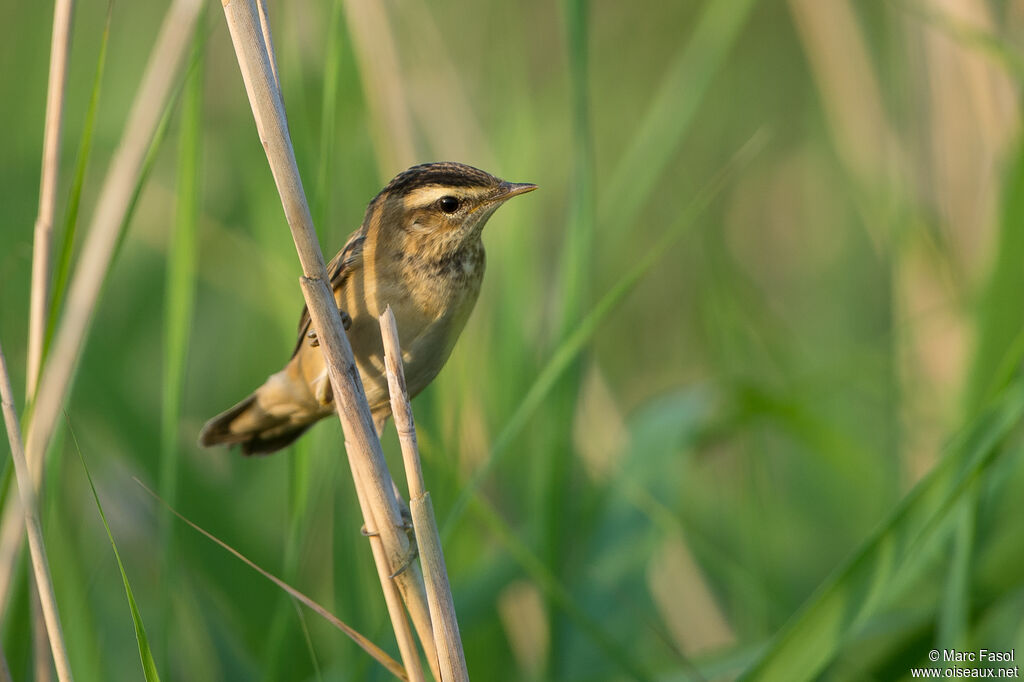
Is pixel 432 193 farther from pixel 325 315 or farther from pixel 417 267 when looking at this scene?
pixel 325 315

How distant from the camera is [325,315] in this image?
6.03 ft

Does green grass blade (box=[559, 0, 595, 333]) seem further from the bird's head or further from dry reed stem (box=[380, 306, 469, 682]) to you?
dry reed stem (box=[380, 306, 469, 682])

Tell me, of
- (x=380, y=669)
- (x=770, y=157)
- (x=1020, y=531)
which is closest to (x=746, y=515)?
(x=1020, y=531)

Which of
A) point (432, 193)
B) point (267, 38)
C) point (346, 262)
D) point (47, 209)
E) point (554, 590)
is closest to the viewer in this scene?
point (267, 38)

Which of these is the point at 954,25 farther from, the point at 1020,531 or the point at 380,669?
the point at 380,669

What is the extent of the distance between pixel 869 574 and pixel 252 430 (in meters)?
1.75

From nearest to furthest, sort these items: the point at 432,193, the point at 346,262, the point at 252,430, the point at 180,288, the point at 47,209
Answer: the point at 47,209 → the point at 180,288 → the point at 432,193 → the point at 346,262 → the point at 252,430

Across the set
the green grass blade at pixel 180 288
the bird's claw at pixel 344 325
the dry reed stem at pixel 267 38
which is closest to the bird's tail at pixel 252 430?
the bird's claw at pixel 344 325

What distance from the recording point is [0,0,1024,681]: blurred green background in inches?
92.7

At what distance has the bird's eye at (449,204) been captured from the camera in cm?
247

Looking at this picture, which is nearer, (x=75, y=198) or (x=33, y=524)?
(x=33, y=524)

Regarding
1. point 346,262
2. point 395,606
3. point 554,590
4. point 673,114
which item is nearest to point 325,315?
point 395,606

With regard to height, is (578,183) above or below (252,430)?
above

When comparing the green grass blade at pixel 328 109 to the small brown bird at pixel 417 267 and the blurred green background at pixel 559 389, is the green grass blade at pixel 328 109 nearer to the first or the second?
the blurred green background at pixel 559 389
